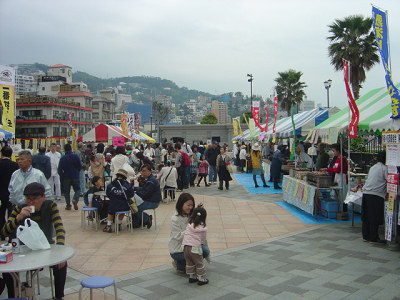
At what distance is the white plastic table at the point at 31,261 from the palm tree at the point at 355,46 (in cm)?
2000

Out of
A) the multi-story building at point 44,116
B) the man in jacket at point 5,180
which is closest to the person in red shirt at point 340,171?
the man in jacket at point 5,180

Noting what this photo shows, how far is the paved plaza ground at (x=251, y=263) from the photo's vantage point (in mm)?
4332

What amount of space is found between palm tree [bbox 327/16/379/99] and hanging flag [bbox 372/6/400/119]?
586 inches

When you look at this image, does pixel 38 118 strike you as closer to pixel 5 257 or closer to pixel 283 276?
pixel 283 276

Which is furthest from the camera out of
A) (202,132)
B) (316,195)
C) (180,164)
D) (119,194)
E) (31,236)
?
(202,132)

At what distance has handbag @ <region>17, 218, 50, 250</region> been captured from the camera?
340 cm

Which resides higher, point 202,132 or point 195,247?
point 202,132

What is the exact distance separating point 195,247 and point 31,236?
6.67 feet

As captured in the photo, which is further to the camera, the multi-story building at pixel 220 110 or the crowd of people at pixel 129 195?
the multi-story building at pixel 220 110

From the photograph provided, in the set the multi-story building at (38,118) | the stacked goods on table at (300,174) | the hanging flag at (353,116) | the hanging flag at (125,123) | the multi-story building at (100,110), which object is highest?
the multi-story building at (100,110)

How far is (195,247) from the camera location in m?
4.58

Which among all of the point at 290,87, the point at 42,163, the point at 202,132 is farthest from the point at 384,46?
the point at 202,132

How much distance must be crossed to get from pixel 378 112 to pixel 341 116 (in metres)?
2.15

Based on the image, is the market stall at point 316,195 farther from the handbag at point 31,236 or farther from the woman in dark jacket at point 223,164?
the handbag at point 31,236
